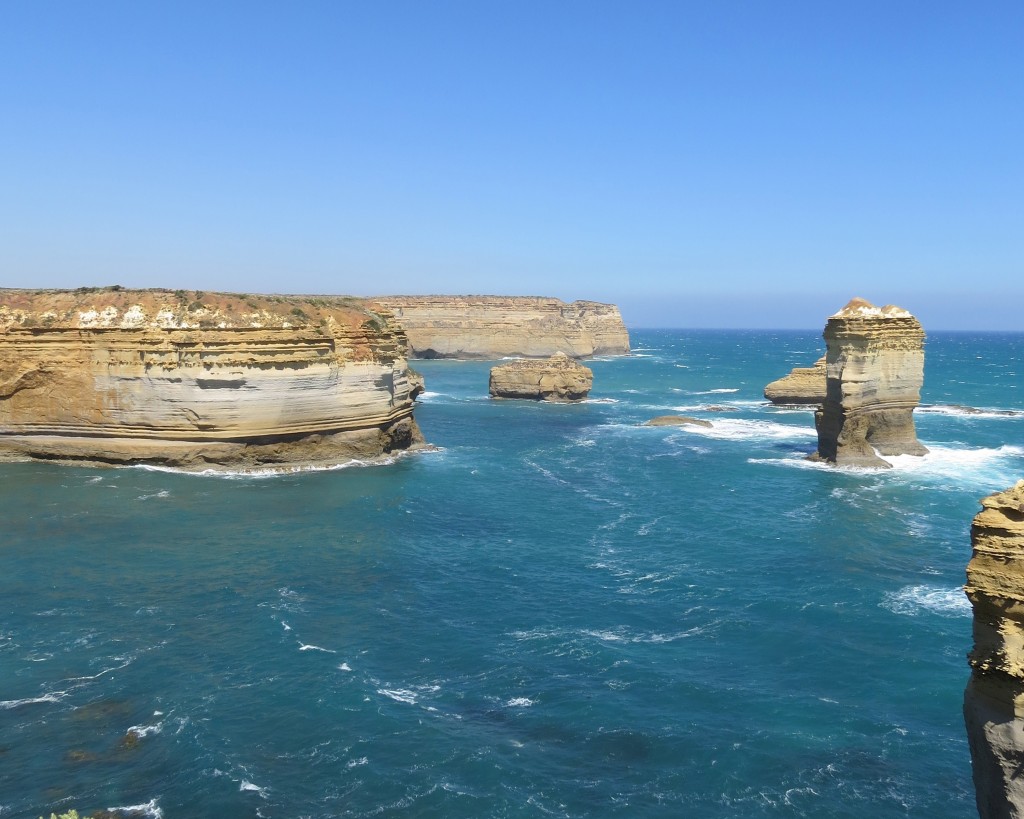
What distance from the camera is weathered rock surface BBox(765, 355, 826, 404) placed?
72.3m

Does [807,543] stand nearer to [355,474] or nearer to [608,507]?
[608,507]

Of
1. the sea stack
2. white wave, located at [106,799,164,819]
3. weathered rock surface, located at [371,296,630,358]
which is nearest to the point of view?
white wave, located at [106,799,164,819]

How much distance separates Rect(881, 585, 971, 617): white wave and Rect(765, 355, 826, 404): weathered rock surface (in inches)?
1911

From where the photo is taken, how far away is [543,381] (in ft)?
254

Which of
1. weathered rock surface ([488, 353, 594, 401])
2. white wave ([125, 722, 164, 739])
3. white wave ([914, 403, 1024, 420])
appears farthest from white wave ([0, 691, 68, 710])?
white wave ([914, 403, 1024, 420])

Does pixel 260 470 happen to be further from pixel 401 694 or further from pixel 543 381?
pixel 543 381

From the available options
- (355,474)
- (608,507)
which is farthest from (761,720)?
(355,474)

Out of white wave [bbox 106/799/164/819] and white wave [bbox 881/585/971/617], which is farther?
white wave [bbox 881/585/971/617]

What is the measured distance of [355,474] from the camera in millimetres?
41781

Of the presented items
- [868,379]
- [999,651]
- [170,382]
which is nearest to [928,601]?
[999,651]

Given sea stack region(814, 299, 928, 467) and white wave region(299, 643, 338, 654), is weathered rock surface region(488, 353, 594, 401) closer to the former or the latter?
sea stack region(814, 299, 928, 467)

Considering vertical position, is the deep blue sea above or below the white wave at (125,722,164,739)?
above

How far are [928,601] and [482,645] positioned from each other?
13692mm

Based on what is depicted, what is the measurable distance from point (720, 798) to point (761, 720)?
3112mm
